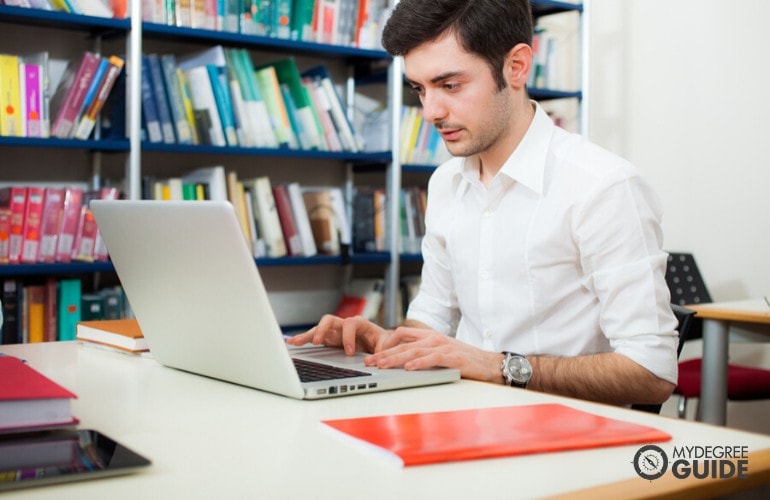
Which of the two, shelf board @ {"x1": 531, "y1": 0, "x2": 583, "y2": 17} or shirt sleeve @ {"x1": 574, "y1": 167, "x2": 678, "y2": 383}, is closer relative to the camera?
shirt sleeve @ {"x1": 574, "y1": 167, "x2": 678, "y2": 383}

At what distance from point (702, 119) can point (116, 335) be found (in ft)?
9.92

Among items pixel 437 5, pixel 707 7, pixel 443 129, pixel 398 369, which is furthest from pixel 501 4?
pixel 707 7

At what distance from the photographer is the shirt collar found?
1.61 m

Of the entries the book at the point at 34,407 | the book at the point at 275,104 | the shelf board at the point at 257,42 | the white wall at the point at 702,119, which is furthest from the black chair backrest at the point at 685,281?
the book at the point at 34,407

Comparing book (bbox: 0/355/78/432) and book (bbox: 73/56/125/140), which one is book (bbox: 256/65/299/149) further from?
book (bbox: 0/355/78/432)

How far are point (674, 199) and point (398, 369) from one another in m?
3.03

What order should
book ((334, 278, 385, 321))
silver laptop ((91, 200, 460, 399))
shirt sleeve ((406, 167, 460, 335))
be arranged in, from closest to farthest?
silver laptop ((91, 200, 460, 399)) → shirt sleeve ((406, 167, 460, 335)) → book ((334, 278, 385, 321))

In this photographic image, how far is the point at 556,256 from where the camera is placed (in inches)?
62.0

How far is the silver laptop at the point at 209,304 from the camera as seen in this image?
104cm

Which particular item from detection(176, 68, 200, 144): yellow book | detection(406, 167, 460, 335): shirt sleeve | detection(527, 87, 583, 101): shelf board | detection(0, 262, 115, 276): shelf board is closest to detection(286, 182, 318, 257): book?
detection(176, 68, 200, 144): yellow book

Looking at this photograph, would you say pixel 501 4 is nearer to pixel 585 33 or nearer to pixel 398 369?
pixel 398 369

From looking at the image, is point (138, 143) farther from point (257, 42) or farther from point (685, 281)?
point (685, 281)

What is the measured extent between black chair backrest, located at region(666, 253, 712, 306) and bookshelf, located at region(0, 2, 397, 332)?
3.45 feet

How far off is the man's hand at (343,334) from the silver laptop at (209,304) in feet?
0.20
